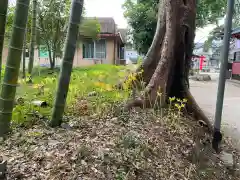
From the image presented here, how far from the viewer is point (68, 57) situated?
108 inches

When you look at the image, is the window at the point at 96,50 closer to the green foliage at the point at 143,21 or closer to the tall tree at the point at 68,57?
the green foliage at the point at 143,21

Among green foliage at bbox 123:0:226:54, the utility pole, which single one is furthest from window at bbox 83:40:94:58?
the utility pole

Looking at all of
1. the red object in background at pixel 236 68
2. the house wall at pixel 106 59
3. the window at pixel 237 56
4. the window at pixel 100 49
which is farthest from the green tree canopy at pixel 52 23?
the window at pixel 237 56

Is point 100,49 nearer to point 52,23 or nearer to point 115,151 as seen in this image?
point 52,23

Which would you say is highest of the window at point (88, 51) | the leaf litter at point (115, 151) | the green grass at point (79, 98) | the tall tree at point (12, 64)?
the window at point (88, 51)

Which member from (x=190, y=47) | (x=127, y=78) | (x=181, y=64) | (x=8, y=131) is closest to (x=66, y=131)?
(x=8, y=131)

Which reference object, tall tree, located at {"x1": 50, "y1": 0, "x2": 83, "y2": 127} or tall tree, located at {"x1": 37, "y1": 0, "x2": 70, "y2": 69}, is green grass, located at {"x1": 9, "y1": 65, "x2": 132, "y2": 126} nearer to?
tall tree, located at {"x1": 50, "y1": 0, "x2": 83, "y2": 127}

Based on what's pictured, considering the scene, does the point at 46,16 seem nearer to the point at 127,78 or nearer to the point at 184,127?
the point at 127,78

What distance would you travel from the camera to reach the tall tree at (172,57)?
4.46m

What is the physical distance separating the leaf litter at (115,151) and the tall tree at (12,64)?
232mm

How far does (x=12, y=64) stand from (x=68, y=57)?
59 centimetres

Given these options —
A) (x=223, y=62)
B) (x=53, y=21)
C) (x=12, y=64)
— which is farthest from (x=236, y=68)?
(x=12, y=64)

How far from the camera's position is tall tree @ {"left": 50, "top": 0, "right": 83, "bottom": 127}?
2.69 m

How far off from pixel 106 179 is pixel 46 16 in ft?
38.7
